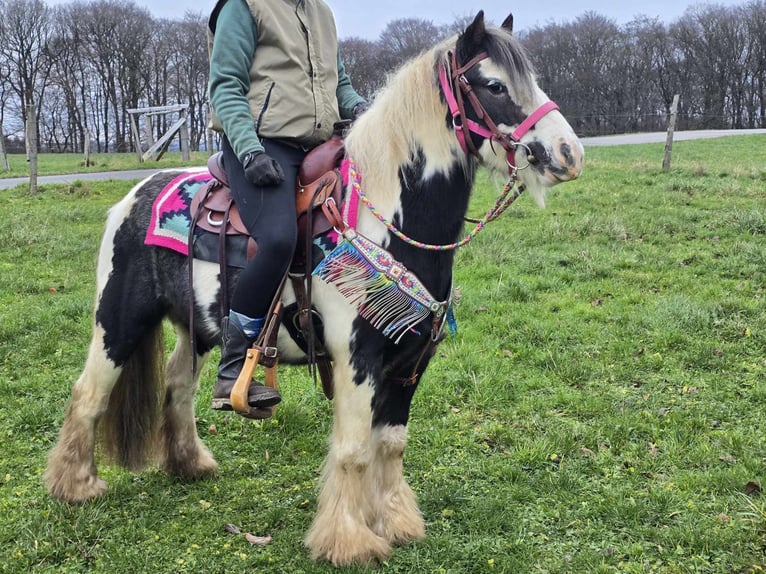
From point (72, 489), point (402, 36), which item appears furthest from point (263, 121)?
point (402, 36)

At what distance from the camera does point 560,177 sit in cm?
261

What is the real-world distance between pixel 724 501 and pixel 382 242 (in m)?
2.53

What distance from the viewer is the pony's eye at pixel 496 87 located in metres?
2.73

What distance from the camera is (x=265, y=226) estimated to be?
2.95 m

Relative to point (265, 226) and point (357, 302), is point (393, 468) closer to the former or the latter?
point (357, 302)

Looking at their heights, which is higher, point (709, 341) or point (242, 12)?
point (242, 12)

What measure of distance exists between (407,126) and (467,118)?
29 cm

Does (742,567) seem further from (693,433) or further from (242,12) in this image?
(242,12)

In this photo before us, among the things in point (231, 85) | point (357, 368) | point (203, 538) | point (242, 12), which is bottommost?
point (203, 538)

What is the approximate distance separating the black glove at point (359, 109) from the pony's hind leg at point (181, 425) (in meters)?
1.81

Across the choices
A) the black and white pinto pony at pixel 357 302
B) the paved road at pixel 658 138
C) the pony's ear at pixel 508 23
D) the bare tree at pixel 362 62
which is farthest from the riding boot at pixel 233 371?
the bare tree at pixel 362 62

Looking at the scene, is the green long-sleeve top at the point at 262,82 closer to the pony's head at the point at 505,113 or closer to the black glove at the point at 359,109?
the black glove at the point at 359,109

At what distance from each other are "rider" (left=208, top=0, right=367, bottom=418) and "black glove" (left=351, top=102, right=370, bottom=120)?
26cm

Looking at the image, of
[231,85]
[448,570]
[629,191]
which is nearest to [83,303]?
[231,85]
